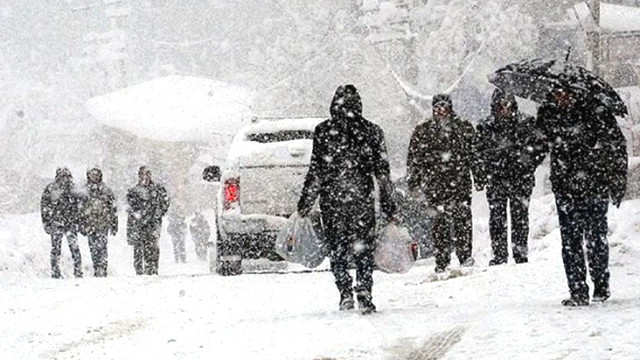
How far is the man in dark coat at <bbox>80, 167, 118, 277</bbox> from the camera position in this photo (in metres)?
15.8

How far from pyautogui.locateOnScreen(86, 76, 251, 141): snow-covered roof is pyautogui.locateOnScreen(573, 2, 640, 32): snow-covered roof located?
12648 millimetres

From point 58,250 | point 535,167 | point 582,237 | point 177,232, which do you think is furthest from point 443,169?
point 177,232

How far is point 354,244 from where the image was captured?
8.12m

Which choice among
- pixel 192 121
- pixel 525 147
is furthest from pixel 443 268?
pixel 192 121

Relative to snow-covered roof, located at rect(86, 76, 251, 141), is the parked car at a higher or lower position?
lower

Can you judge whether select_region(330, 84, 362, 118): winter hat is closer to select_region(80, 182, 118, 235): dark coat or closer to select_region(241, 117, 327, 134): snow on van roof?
select_region(241, 117, 327, 134): snow on van roof

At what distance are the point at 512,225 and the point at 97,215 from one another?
7075mm

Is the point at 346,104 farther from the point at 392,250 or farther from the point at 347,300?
the point at 347,300

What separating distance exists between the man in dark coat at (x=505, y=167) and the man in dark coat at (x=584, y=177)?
324 cm

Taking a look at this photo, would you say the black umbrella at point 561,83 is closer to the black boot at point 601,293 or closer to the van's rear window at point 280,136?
the black boot at point 601,293

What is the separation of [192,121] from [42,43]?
134 feet

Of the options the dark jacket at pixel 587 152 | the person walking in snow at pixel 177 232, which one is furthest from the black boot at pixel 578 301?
the person walking in snow at pixel 177 232

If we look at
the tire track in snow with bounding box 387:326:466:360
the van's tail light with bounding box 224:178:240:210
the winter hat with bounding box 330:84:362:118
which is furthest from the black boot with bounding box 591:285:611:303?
the van's tail light with bounding box 224:178:240:210

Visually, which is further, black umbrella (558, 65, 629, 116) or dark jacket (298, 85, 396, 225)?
dark jacket (298, 85, 396, 225)
